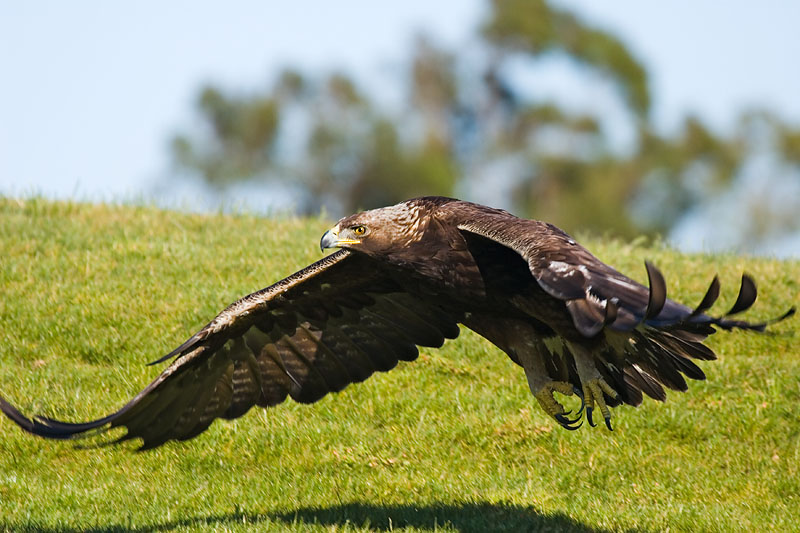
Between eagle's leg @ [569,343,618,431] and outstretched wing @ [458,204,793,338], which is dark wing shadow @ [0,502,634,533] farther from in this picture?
outstretched wing @ [458,204,793,338]

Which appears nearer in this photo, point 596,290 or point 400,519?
point 596,290

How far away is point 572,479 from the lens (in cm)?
876

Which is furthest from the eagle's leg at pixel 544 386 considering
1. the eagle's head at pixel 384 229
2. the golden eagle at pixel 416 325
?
the eagle's head at pixel 384 229

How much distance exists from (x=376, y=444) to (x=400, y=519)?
124 cm

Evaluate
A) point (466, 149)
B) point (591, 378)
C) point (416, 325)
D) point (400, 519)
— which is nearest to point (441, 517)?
point (400, 519)

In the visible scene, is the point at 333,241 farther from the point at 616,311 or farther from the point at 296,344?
the point at 616,311

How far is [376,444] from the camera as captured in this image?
9.04 meters

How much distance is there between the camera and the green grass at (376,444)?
802 centimetres

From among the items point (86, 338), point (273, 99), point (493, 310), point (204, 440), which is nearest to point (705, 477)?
point (493, 310)

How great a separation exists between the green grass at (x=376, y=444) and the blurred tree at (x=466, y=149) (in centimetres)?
3769

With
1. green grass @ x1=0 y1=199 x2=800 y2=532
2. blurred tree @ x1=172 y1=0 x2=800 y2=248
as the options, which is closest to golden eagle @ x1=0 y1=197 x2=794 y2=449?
green grass @ x1=0 y1=199 x2=800 y2=532

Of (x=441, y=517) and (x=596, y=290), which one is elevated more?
(x=596, y=290)

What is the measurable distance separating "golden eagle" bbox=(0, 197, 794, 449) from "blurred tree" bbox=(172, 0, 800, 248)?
3985 cm

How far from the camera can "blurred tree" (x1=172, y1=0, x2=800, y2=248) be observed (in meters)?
50.6
